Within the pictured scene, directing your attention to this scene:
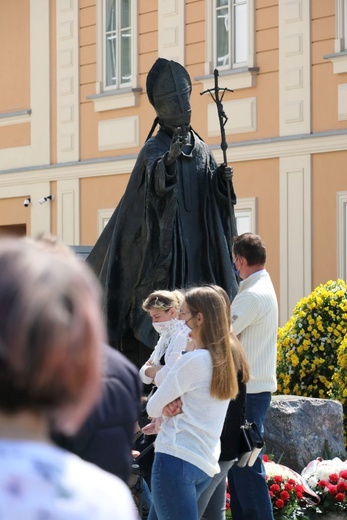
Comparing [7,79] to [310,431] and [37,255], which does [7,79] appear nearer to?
[310,431]

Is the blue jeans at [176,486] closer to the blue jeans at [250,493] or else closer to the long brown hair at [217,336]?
the long brown hair at [217,336]

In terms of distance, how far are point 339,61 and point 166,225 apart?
1108cm

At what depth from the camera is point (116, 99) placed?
845 inches

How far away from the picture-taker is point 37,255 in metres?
1.85

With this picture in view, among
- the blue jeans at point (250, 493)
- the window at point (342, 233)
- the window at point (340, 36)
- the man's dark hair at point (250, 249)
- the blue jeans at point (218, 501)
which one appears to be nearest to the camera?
the blue jeans at point (218, 501)

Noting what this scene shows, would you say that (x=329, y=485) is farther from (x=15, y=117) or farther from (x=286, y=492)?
(x=15, y=117)

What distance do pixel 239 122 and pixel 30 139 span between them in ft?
15.0

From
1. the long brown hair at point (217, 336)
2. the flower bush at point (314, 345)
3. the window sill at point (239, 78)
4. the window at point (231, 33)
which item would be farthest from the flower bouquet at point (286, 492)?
the window at point (231, 33)

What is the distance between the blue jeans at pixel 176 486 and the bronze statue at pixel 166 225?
9.50 feet

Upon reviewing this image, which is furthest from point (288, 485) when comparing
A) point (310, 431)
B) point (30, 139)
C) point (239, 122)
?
point (30, 139)

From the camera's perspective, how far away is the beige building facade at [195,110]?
18734 mm

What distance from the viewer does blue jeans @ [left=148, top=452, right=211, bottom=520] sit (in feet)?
16.3

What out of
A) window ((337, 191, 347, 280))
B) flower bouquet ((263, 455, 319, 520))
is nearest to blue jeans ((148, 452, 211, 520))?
flower bouquet ((263, 455, 319, 520))

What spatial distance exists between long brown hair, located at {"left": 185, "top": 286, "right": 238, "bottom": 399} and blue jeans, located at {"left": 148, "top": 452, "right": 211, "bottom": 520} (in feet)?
1.02
